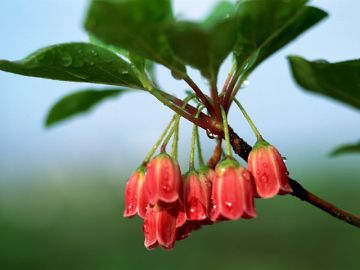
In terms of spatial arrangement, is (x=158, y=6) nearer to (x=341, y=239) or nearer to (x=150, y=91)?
(x=150, y=91)

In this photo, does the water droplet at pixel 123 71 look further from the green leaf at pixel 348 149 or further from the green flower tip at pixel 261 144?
the green leaf at pixel 348 149

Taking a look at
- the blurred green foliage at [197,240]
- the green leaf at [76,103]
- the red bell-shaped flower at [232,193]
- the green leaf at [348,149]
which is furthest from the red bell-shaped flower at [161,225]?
the blurred green foliage at [197,240]

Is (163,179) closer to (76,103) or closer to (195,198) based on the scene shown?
(195,198)

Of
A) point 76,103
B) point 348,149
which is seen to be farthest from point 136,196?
point 348,149

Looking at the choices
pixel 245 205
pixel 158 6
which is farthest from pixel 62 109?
pixel 158 6

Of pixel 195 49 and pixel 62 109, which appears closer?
pixel 195 49

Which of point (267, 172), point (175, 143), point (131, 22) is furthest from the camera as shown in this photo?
point (175, 143)

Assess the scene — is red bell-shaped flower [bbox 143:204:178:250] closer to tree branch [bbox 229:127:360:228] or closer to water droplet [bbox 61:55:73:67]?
tree branch [bbox 229:127:360:228]

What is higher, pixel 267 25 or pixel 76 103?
pixel 76 103
